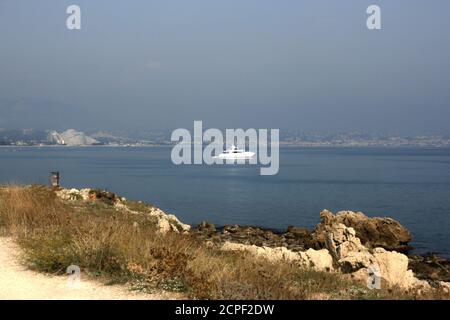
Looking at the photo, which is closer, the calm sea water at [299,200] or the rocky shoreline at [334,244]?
the rocky shoreline at [334,244]

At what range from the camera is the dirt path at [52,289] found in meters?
8.06

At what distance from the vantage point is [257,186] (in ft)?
247

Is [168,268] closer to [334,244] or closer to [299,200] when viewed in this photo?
[334,244]

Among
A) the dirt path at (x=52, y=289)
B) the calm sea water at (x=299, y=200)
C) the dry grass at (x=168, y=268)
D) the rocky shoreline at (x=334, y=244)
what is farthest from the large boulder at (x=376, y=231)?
the dirt path at (x=52, y=289)

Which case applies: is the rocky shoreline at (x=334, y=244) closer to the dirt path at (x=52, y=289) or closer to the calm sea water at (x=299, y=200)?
the calm sea water at (x=299, y=200)

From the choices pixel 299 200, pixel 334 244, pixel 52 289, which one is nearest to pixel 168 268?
pixel 52 289

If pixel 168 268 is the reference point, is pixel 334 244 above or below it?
below

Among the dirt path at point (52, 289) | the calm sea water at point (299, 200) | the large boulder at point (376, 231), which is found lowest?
the calm sea water at point (299, 200)

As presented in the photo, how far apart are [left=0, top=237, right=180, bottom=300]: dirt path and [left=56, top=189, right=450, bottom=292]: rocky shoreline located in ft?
22.4

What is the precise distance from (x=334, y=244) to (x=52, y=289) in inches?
637

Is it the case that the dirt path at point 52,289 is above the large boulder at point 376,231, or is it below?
above

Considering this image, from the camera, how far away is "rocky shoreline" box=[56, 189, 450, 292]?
57.7 feet

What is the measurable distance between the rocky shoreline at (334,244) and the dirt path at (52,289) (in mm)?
6815

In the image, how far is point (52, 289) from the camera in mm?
8461
